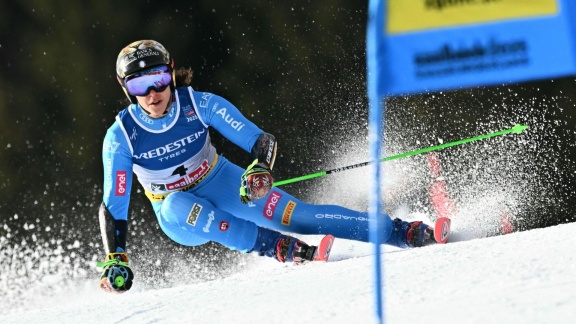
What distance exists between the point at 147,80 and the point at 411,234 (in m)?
1.44

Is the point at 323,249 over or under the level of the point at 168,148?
under

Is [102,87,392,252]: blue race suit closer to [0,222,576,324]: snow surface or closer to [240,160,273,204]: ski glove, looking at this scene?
[240,160,273,204]: ski glove

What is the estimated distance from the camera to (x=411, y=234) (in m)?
4.28

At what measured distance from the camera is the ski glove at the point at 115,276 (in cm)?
377

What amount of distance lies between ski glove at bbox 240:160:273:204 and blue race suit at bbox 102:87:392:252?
0.62 feet

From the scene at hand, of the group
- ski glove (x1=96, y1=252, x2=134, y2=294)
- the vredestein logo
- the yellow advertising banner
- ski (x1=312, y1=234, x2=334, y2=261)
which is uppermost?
the yellow advertising banner

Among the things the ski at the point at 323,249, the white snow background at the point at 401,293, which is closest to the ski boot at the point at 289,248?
the ski at the point at 323,249

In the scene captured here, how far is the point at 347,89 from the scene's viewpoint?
6.80 m

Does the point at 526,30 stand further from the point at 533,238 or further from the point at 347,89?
the point at 347,89

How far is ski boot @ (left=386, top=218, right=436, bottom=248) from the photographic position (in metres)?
4.27

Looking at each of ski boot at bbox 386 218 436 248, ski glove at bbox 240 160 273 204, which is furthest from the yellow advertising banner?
ski boot at bbox 386 218 436 248

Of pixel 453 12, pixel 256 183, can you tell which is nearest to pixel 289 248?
pixel 256 183

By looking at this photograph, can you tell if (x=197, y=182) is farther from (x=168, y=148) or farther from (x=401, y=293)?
(x=401, y=293)

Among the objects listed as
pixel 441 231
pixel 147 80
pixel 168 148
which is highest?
pixel 147 80
